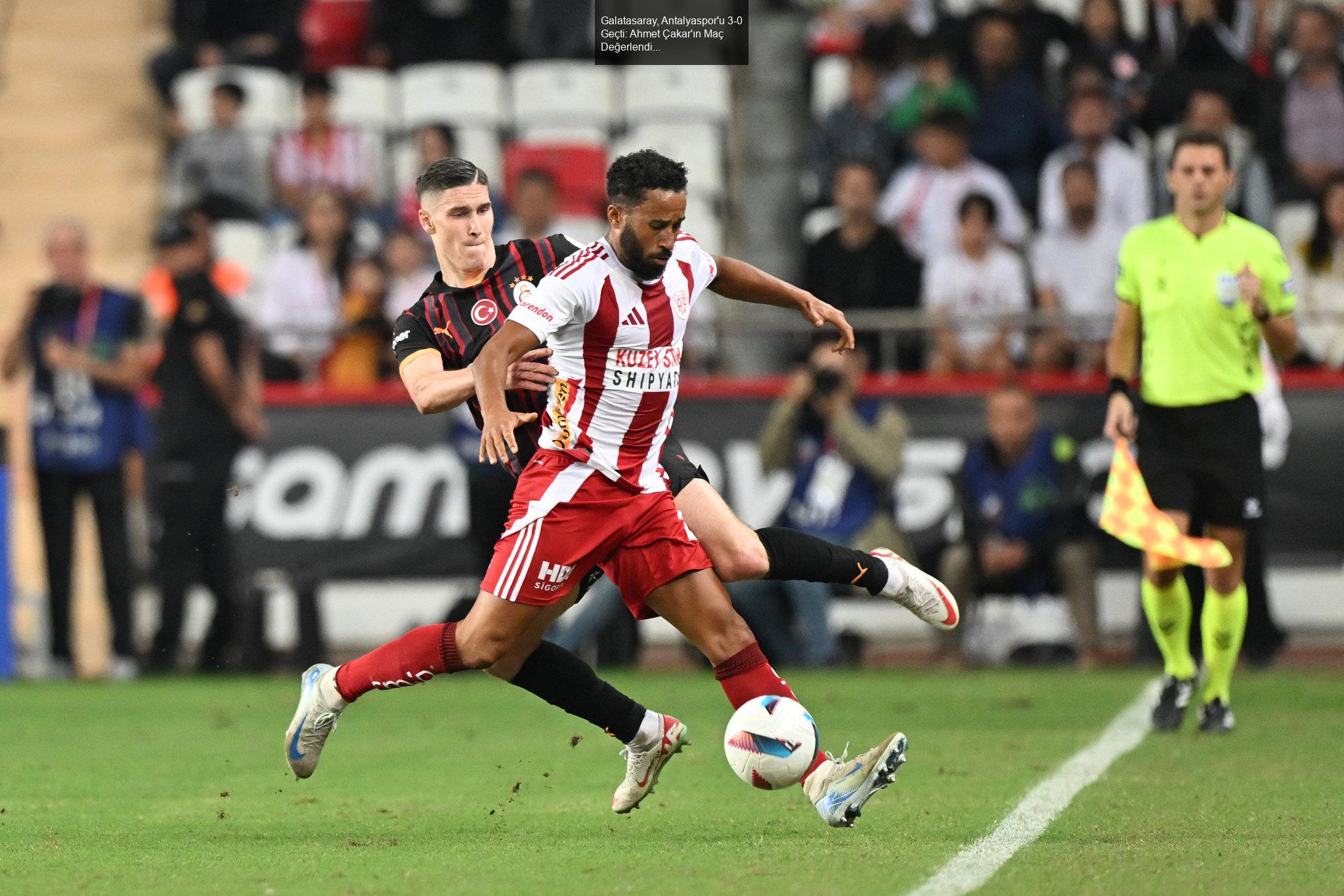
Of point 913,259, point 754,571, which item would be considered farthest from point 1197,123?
point 754,571

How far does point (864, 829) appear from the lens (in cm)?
581

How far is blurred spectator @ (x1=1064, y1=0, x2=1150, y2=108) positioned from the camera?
47.0 ft

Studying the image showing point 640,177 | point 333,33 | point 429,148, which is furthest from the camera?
point 333,33

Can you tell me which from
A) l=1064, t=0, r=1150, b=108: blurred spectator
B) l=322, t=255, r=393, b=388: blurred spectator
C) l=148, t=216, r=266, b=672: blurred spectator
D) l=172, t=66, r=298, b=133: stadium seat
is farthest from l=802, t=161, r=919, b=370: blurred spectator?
l=172, t=66, r=298, b=133: stadium seat

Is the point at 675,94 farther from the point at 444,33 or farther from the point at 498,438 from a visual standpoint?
the point at 498,438

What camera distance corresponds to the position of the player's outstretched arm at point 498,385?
17.6 ft

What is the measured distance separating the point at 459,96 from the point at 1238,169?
6.30 meters

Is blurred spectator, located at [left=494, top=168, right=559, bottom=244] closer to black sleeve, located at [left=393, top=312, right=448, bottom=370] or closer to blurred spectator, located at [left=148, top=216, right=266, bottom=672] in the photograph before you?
blurred spectator, located at [left=148, top=216, right=266, bottom=672]

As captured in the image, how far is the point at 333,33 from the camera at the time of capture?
1705cm

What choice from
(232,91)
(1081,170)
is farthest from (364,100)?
(1081,170)


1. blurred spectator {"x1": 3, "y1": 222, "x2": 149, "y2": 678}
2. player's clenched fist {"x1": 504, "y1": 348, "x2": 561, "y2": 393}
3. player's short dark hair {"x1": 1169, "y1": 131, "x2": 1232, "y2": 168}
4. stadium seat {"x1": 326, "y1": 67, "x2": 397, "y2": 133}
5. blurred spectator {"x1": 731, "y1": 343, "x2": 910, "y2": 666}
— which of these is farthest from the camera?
stadium seat {"x1": 326, "y1": 67, "x2": 397, "y2": 133}

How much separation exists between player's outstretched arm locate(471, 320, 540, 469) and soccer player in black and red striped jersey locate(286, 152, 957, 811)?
532mm

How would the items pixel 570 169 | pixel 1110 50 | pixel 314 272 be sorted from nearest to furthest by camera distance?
1. pixel 314 272
2. pixel 1110 50
3. pixel 570 169

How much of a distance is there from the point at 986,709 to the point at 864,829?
3921 mm
